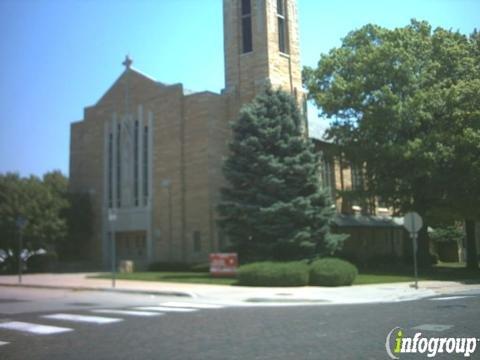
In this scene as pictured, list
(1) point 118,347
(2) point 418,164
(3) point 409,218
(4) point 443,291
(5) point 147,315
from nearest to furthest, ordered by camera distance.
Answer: (1) point 118,347 < (5) point 147,315 < (4) point 443,291 < (3) point 409,218 < (2) point 418,164

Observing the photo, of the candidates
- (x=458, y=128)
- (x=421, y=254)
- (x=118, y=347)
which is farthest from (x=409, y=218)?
(x=118, y=347)

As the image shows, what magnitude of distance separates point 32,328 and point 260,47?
29288 millimetres

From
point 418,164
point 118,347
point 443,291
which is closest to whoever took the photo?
point 118,347

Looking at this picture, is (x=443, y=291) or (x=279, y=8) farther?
(x=279, y=8)

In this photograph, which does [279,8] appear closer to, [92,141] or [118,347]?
[92,141]

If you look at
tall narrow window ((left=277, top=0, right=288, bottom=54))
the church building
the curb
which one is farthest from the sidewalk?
tall narrow window ((left=277, top=0, right=288, bottom=54))

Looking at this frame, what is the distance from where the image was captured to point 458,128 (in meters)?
30.5

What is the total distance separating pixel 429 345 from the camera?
8.39 meters

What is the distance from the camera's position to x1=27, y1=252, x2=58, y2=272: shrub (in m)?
38.5

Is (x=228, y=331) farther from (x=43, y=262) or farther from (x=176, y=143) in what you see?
(x=43, y=262)

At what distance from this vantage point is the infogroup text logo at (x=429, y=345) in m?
7.85

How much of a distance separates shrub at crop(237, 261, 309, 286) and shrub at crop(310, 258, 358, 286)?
14.8 inches

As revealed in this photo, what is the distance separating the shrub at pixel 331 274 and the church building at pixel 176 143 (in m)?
12.4

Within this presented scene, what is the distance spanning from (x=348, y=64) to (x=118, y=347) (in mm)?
28102
